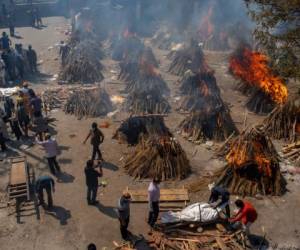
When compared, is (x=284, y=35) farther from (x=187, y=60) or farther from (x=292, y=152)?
(x=187, y=60)

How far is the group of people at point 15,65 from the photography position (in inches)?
934

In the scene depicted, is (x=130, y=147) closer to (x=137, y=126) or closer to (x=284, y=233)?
(x=137, y=126)

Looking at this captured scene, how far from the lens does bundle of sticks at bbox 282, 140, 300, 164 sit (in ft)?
53.4

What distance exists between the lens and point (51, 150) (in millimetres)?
14750

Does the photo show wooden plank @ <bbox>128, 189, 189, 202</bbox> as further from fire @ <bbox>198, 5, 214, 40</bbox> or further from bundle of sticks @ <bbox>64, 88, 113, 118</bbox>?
fire @ <bbox>198, 5, 214, 40</bbox>

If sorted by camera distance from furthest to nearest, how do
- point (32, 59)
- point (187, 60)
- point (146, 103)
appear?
point (32, 59) < point (187, 60) < point (146, 103)

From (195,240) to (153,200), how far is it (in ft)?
5.47

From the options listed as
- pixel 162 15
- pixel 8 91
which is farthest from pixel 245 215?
pixel 162 15

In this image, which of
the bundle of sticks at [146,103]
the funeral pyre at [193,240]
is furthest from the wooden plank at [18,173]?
the bundle of sticks at [146,103]

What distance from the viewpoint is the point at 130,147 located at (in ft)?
56.9

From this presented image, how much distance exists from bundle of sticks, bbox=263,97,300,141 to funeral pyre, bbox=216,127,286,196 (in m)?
3.53

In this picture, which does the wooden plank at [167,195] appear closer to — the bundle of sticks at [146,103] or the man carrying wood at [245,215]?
the man carrying wood at [245,215]

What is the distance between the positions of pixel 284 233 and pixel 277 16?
6.74 m

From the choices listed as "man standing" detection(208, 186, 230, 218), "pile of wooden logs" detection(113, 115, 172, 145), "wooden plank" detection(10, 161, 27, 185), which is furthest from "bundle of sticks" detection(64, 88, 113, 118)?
"man standing" detection(208, 186, 230, 218)
